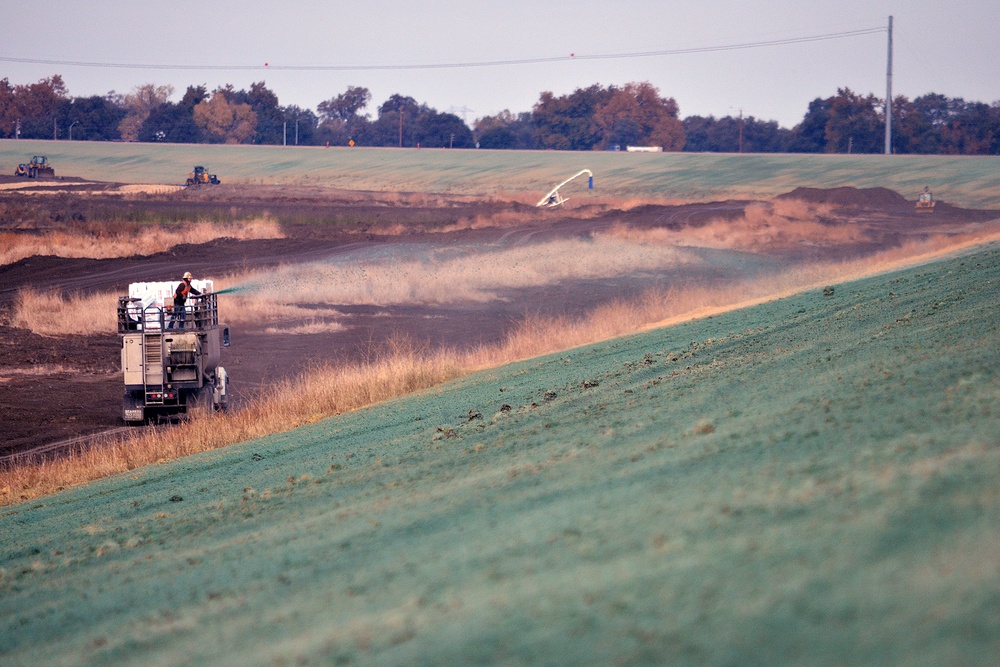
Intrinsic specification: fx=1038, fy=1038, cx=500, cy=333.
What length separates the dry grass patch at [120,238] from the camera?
154ft

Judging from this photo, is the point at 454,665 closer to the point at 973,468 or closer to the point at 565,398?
the point at 973,468

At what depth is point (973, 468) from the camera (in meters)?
4.73

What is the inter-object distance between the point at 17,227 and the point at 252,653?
188 feet

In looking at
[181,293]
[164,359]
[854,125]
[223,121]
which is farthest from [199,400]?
[223,121]

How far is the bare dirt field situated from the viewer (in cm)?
2562

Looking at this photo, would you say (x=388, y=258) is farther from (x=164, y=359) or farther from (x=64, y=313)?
(x=164, y=359)

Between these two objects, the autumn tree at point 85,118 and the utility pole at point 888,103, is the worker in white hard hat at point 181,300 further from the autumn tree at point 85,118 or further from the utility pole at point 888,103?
the autumn tree at point 85,118

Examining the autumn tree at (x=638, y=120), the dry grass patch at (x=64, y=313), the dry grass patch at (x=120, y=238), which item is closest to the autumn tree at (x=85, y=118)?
the autumn tree at (x=638, y=120)

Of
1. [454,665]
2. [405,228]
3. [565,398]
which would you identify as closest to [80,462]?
[565,398]

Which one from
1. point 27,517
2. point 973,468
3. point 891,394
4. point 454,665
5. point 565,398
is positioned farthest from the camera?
point 565,398

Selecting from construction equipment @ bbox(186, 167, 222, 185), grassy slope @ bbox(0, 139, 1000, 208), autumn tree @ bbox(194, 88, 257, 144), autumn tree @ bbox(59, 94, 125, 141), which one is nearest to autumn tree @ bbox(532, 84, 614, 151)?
grassy slope @ bbox(0, 139, 1000, 208)

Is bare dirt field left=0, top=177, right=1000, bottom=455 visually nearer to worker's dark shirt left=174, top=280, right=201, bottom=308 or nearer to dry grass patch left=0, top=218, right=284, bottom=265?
dry grass patch left=0, top=218, right=284, bottom=265

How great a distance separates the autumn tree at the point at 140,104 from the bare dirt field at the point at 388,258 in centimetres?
6328

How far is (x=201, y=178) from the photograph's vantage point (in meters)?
88.3
